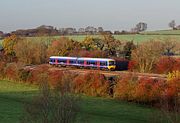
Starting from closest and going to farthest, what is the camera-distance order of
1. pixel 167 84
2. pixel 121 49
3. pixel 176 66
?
pixel 167 84
pixel 176 66
pixel 121 49

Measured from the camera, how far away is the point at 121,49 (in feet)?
312

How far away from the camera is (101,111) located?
42000 millimetres

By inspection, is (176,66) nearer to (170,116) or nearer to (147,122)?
(147,122)

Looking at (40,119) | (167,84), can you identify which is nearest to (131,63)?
(167,84)

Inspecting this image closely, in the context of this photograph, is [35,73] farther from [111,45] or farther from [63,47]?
[111,45]

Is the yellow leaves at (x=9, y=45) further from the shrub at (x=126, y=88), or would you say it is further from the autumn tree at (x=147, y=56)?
the shrub at (x=126, y=88)

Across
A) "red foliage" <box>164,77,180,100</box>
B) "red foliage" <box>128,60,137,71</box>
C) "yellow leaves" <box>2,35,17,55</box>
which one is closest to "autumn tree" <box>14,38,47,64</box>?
"yellow leaves" <box>2,35,17,55</box>

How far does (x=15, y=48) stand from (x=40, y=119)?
8205 centimetres

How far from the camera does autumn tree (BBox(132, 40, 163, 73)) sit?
71250 mm

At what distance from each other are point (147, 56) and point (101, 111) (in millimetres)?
32944

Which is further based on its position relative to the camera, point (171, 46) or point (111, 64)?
point (171, 46)

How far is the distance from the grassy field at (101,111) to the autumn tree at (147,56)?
20922 millimetres

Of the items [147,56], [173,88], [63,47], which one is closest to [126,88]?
[173,88]

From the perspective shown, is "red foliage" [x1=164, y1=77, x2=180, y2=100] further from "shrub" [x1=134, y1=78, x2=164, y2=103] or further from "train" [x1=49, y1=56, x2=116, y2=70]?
"train" [x1=49, y1=56, x2=116, y2=70]
